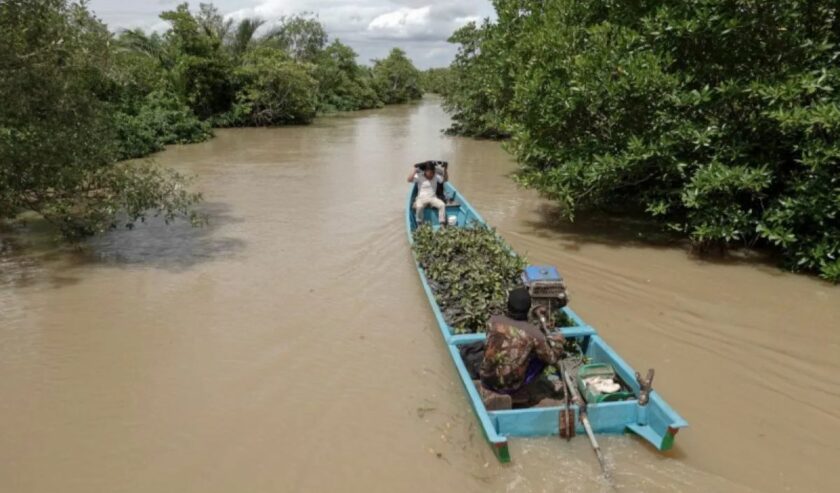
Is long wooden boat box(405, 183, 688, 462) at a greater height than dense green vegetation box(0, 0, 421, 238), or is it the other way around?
dense green vegetation box(0, 0, 421, 238)

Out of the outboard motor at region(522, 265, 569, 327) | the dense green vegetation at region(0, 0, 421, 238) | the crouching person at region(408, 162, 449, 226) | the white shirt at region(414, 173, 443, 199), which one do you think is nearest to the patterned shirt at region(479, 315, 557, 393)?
the outboard motor at region(522, 265, 569, 327)

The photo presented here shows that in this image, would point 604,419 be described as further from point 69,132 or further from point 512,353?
point 69,132

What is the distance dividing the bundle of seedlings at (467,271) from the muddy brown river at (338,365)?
1.51ft

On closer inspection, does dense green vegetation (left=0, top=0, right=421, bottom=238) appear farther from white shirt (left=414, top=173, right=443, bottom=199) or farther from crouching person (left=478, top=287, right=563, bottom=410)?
crouching person (left=478, top=287, right=563, bottom=410)

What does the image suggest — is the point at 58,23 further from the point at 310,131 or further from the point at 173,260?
the point at 310,131

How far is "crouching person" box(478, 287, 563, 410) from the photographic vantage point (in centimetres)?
450

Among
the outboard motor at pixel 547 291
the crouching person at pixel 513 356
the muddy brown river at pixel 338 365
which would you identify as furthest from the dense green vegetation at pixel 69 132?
the crouching person at pixel 513 356

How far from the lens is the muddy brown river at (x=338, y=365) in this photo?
14.6ft

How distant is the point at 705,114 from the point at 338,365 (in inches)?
246

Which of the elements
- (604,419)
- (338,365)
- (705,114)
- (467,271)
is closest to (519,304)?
(604,419)

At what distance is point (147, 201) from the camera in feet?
30.5

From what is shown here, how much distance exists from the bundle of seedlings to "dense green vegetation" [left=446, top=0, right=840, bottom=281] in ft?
7.36

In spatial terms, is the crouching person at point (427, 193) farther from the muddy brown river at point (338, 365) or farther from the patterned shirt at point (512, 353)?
the patterned shirt at point (512, 353)

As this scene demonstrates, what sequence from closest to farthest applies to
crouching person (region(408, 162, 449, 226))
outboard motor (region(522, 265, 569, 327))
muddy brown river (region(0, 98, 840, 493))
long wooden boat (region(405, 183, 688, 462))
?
long wooden boat (region(405, 183, 688, 462)), muddy brown river (region(0, 98, 840, 493)), outboard motor (region(522, 265, 569, 327)), crouching person (region(408, 162, 449, 226))
